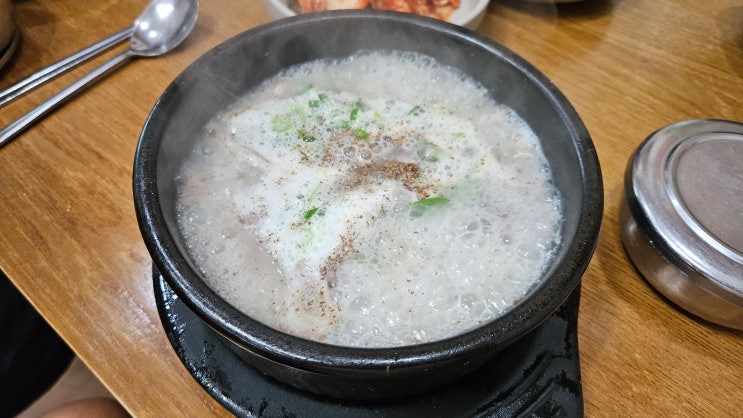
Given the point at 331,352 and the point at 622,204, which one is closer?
the point at 331,352

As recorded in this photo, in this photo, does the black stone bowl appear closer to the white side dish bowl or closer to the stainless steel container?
the white side dish bowl

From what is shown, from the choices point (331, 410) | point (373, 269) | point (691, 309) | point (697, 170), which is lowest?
point (331, 410)

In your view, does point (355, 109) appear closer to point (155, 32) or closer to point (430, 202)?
point (430, 202)

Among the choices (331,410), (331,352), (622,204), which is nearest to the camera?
(331,352)

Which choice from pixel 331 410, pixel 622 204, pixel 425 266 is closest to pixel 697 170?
pixel 622 204

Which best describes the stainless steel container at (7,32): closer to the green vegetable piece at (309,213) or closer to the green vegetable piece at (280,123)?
the green vegetable piece at (280,123)

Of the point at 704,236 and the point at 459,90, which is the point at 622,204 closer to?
the point at 704,236

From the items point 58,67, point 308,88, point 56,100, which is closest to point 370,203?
point 308,88
